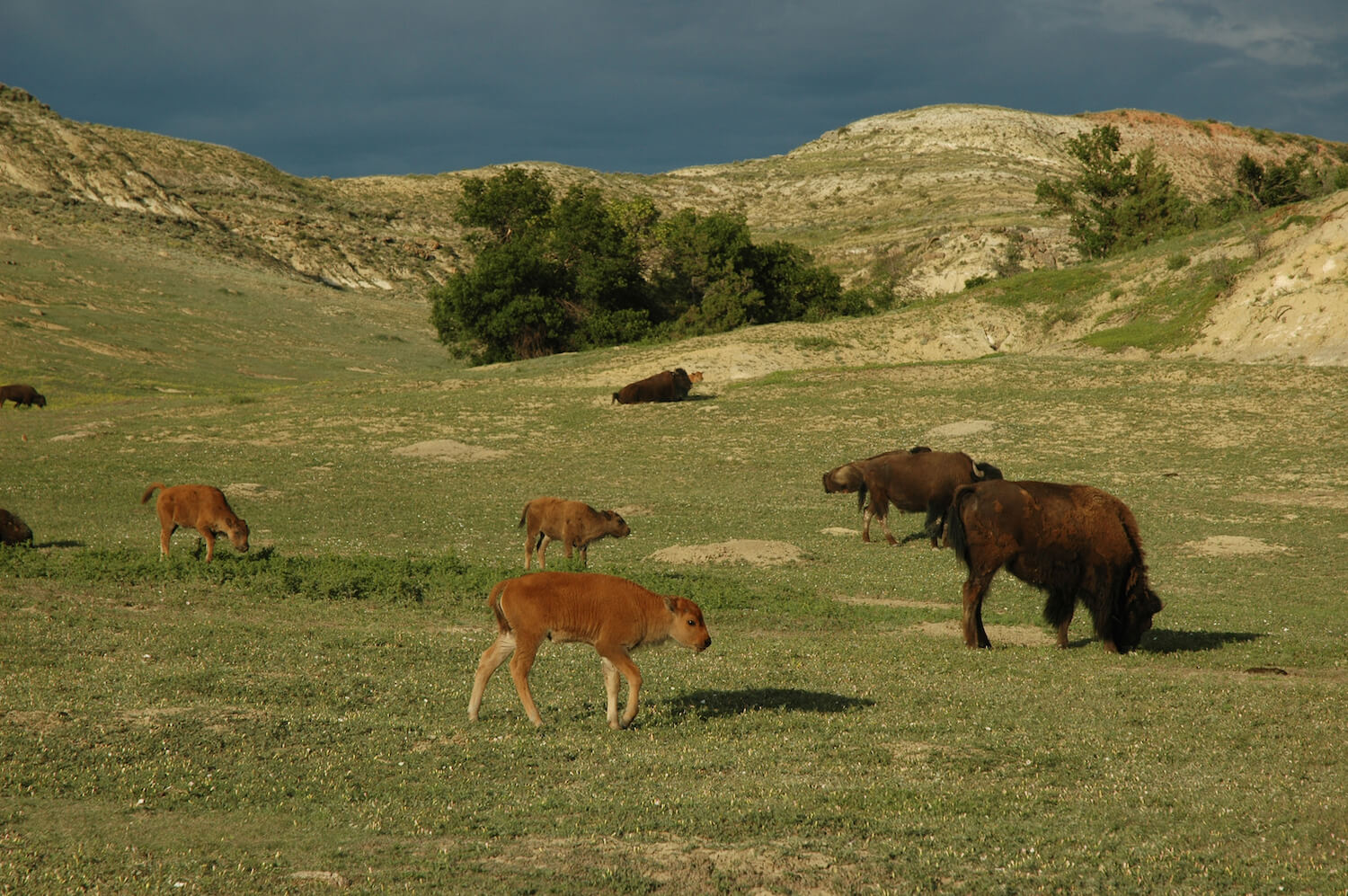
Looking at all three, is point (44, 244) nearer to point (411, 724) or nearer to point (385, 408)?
point (385, 408)

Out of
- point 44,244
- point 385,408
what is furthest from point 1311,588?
point 44,244

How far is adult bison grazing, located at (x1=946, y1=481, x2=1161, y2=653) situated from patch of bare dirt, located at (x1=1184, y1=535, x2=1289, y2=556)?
922 cm

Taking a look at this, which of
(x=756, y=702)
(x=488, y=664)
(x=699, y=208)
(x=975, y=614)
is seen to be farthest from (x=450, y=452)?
(x=699, y=208)

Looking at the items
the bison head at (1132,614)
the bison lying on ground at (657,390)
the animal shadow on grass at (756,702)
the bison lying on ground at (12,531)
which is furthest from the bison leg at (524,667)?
the bison lying on ground at (657,390)

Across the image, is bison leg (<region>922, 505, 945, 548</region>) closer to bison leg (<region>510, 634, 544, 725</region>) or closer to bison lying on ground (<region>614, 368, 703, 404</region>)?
bison leg (<region>510, 634, 544, 725</region>)

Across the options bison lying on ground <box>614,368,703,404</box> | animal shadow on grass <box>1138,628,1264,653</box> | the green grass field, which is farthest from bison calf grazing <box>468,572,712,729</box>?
bison lying on ground <box>614,368,703,404</box>

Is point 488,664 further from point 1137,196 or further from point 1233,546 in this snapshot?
point 1137,196

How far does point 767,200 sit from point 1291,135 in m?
77.0

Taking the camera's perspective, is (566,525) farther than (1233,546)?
No

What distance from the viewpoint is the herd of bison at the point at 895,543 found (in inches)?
413

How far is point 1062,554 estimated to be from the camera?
15438mm

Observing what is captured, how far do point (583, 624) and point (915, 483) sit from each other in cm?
1595

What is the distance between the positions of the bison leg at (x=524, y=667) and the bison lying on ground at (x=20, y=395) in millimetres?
48054

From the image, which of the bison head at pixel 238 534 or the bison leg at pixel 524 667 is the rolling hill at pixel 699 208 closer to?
the bison head at pixel 238 534
